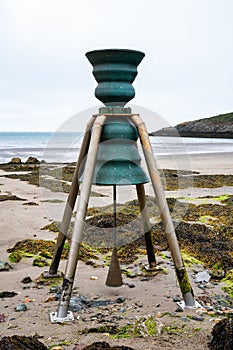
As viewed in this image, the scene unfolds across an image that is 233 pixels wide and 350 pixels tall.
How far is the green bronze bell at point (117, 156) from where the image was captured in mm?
5180

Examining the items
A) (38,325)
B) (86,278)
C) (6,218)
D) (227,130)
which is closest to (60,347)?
(38,325)

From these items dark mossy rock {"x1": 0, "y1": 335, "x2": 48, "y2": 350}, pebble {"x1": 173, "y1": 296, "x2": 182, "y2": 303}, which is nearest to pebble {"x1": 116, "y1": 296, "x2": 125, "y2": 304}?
pebble {"x1": 173, "y1": 296, "x2": 182, "y2": 303}

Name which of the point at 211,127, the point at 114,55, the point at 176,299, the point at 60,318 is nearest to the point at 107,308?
the point at 60,318

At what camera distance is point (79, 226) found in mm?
4934

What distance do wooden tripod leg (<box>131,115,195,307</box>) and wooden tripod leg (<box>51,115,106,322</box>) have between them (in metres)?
0.48

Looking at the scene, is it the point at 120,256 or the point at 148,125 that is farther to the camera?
the point at 120,256

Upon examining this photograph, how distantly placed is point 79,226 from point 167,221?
3.16ft

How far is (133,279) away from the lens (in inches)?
243

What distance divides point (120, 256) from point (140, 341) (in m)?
3.01

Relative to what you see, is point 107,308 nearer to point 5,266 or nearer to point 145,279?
point 145,279

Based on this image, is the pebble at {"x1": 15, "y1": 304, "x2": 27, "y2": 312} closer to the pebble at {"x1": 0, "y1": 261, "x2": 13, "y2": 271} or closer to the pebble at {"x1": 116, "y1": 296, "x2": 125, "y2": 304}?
the pebble at {"x1": 116, "y1": 296, "x2": 125, "y2": 304}

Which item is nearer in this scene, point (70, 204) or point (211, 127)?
point (70, 204)

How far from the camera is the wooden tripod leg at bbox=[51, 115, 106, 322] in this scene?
4.83 m

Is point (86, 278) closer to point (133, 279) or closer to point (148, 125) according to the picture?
point (133, 279)
